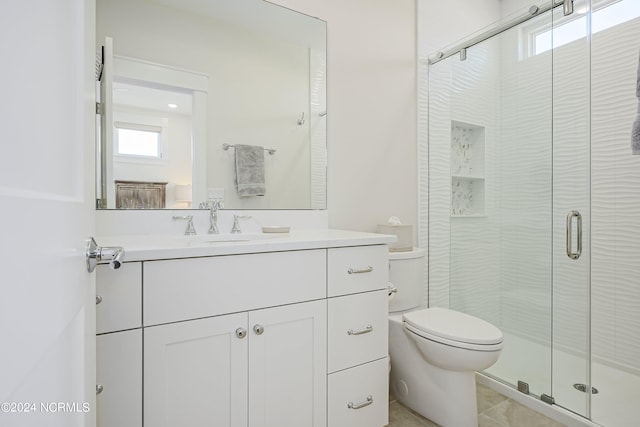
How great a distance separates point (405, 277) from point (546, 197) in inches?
37.6

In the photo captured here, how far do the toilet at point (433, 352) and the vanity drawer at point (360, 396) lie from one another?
0.23 m

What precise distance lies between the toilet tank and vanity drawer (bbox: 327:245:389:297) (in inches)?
13.2

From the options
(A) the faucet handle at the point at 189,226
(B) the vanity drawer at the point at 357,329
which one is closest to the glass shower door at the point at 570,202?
(B) the vanity drawer at the point at 357,329

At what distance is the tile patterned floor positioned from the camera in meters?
1.65

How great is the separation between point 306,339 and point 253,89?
1261 millimetres

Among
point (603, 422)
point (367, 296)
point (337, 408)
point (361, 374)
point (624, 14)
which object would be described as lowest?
point (603, 422)

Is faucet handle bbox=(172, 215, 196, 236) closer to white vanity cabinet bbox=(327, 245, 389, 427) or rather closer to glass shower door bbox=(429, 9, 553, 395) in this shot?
white vanity cabinet bbox=(327, 245, 389, 427)

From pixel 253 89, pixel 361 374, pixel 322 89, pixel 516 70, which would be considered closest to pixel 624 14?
pixel 516 70

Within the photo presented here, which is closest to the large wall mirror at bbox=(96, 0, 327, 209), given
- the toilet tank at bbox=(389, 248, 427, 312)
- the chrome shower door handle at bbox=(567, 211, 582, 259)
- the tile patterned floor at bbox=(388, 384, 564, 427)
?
the toilet tank at bbox=(389, 248, 427, 312)

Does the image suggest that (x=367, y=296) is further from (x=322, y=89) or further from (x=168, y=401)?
(x=322, y=89)

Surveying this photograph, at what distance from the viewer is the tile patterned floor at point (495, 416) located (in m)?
1.65

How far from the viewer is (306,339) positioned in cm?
132

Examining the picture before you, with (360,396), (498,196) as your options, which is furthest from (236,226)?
(498,196)

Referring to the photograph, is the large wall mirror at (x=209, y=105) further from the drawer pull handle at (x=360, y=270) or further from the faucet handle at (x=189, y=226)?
the drawer pull handle at (x=360, y=270)
